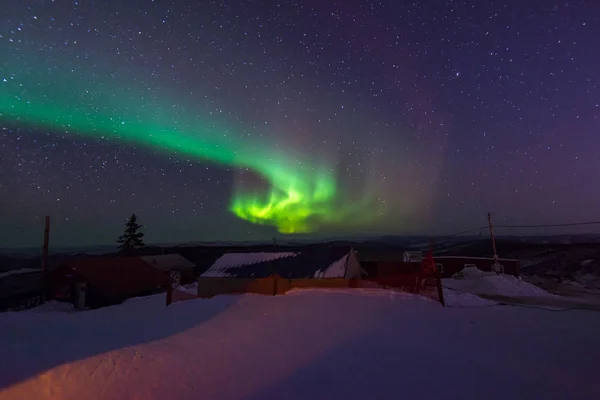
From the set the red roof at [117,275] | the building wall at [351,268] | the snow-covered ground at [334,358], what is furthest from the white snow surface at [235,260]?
the snow-covered ground at [334,358]

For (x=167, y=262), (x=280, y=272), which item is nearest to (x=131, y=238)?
(x=167, y=262)

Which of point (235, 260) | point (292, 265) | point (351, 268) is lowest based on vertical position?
point (351, 268)

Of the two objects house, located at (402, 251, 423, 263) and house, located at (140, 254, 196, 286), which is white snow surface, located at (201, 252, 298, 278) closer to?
house, located at (140, 254, 196, 286)

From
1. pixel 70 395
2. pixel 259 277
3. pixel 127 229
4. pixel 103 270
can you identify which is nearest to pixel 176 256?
pixel 127 229

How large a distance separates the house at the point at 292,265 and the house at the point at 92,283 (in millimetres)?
5778

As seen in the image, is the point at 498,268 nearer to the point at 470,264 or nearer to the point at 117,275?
the point at 470,264

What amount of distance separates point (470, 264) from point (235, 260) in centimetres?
3036

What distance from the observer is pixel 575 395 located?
17.6 ft

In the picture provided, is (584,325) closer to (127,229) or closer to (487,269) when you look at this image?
(487,269)

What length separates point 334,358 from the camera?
6.72 m

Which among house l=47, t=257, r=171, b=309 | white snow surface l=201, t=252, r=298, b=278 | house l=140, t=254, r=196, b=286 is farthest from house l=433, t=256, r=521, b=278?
house l=140, t=254, r=196, b=286

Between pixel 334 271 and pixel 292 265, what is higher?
pixel 292 265

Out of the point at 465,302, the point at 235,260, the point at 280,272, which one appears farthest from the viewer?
the point at 235,260

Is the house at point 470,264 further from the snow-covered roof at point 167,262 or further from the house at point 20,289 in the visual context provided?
the house at point 20,289
